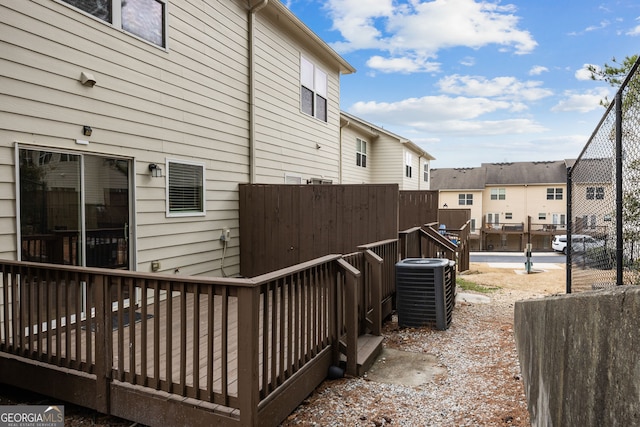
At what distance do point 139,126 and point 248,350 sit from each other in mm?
4009

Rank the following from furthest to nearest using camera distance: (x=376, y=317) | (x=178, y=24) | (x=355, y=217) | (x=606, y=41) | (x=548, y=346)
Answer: (x=606, y=41) → (x=355, y=217) → (x=178, y=24) → (x=376, y=317) → (x=548, y=346)

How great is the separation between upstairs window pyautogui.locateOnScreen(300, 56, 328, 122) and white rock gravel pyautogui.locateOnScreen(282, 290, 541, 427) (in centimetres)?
671

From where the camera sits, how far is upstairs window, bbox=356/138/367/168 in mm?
16375

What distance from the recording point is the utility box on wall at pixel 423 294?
17.4 feet

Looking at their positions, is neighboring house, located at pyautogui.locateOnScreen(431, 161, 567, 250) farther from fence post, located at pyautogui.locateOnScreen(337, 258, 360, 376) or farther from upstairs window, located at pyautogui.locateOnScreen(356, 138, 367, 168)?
fence post, located at pyautogui.locateOnScreen(337, 258, 360, 376)

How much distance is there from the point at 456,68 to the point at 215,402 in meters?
26.7

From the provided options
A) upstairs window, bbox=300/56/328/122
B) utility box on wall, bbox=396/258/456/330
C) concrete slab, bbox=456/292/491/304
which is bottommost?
concrete slab, bbox=456/292/491/304

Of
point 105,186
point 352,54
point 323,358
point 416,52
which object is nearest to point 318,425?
point 323,358

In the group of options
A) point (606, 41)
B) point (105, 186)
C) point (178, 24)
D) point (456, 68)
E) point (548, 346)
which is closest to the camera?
point (548, 346)

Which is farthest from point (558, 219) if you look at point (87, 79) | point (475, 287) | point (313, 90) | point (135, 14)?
point (87, 79)

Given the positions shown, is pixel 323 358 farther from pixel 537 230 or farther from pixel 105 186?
pixel 537 230

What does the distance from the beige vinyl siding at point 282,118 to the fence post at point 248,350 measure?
222 inches

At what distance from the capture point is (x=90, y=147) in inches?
186

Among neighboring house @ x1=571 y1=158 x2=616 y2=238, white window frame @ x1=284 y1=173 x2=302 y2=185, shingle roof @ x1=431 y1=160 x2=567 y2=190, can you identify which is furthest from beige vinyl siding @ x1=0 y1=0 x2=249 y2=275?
shingle roof @ x1=431 y1=160 x2=567 y2=190
